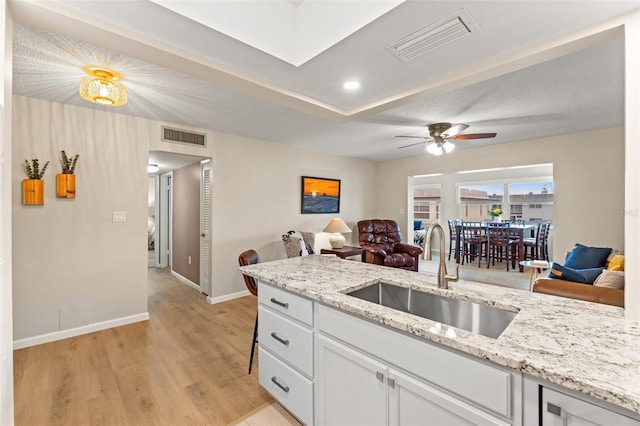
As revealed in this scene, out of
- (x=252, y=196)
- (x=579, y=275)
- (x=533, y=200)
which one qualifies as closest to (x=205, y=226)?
(x=252, y=196)

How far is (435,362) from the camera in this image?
1.10m

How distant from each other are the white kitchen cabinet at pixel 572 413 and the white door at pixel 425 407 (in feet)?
0.46

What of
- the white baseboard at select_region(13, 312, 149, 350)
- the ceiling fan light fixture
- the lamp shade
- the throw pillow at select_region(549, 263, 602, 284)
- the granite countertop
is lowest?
the white baseboard at select_region(13, 312, 149, 350)

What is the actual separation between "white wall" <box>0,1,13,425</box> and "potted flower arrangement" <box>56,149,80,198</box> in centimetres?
166

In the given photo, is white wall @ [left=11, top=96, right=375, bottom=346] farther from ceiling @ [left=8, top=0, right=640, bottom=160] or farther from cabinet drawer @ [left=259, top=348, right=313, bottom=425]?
cabinet drawer @ [left=259, top=348, right=313, bottom=425]

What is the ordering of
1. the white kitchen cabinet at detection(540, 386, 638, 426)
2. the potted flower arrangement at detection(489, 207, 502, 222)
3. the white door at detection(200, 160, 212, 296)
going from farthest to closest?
Answer: the potted flower arrangement at detection(489, 207, 502, 222), the white door at detection(200, 160, 212, 296), the white kitchen cabinet at detection(540, 386, 638, 426)

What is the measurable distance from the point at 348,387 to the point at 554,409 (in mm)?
843

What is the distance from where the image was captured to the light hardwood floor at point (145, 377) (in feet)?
6.32

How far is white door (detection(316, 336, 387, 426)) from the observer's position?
4.27 ft

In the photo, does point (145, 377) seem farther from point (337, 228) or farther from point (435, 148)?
point (435, 148)

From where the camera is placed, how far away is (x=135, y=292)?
348 centimetres

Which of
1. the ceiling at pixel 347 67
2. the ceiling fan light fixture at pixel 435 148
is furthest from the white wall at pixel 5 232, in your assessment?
the ceiling fan light fixture at pixel 435 148

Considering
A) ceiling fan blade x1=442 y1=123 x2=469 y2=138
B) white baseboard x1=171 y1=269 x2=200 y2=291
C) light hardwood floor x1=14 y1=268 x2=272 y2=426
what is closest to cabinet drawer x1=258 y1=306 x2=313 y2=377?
light hardwood floor x1=14 y1=268 x2=272 y2=426

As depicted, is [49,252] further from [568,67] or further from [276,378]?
[568,67]
